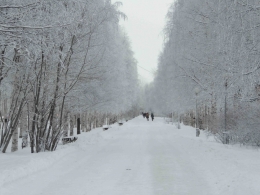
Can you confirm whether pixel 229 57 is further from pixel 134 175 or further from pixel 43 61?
pixel 43 61

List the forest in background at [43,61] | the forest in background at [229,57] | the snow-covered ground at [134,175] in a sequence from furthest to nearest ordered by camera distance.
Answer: the forest in background at [229,57], the forest in background at [43,61], the snow-covered ground at [134,175]

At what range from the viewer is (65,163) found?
9148 mm

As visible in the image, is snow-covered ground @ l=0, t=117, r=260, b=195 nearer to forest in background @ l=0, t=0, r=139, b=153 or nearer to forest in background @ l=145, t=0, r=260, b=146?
forest in background @ l=145, t=0, r=260, b=146

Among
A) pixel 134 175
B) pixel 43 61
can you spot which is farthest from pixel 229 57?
pixel 43 61

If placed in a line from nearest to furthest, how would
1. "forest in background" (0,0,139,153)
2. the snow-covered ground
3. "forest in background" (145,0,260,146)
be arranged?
the snow-covered ground → "forest in background" (0,0,139,153) → "forest in background" (145,0,260,146)

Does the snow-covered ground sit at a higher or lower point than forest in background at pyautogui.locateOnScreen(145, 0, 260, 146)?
lower

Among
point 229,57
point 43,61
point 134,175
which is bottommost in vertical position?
point 134,175

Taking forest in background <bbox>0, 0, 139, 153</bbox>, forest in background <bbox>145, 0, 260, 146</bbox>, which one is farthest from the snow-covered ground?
forest in background <bbox>0, 0, 139, 153</bbox>

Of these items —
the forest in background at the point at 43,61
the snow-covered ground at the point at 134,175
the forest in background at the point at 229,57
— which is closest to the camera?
the snow-covered ground at the point at 134,175

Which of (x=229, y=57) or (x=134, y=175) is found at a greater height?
(x=229, y=57)

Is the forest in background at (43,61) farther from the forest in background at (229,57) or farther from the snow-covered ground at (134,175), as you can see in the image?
the forest in background at (229,57)

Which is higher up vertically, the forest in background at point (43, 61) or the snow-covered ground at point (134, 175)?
the forest in background at point (43, 61)

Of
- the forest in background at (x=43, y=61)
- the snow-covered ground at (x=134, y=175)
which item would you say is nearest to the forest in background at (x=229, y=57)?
the snow-covered ground at (x=134, y=175)

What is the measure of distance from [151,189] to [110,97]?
19939 millimetres
